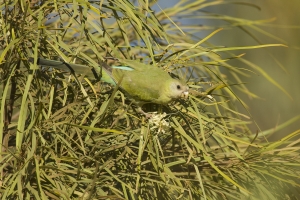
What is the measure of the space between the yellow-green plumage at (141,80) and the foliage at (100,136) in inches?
1.1

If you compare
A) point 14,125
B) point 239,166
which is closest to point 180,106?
point 239,166

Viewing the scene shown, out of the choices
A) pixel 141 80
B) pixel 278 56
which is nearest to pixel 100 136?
pixel 141 80

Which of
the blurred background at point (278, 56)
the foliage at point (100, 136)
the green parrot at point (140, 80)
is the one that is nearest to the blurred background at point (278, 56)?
the blurred background at point (278, 56)

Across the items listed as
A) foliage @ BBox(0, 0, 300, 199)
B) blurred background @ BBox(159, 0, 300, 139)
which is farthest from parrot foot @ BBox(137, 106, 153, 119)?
blurred background @ BBox(159, 0, 300, 139)

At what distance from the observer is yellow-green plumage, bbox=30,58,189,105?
1.22 meters

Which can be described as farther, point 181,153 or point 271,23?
point 181,153

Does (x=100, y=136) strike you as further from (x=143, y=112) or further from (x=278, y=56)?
(x=278, y=56)

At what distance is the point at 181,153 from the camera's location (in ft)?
4.23

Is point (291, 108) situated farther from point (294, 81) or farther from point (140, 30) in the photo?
point (140, 30)

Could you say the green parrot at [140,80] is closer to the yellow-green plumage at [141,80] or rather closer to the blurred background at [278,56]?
the yellow-green plumage at [141,80]

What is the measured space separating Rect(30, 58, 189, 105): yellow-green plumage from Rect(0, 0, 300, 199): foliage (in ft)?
0.09

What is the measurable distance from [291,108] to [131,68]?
95 centimetres

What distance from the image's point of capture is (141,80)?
152cm

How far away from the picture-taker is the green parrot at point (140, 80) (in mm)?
1217
